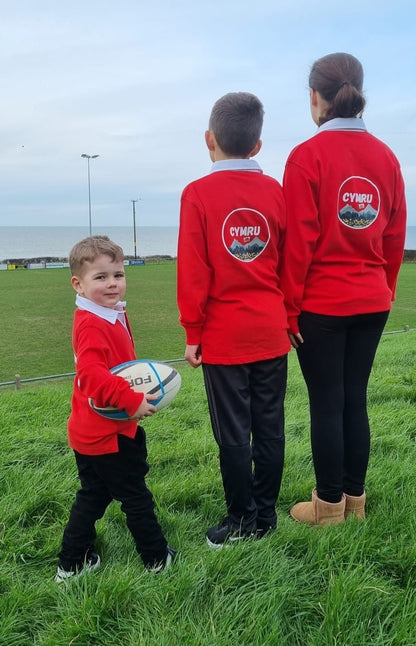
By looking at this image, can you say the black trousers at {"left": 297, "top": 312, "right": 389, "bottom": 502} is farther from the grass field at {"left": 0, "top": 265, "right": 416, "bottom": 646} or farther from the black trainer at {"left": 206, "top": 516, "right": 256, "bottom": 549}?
the black trainer at {"left": 206, "top": 516, "right": 256, "bottom": 549}

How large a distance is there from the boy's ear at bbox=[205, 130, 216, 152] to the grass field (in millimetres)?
1638

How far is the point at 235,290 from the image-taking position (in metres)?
2.18

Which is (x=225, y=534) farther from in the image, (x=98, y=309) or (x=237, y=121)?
(x=237, y=121)

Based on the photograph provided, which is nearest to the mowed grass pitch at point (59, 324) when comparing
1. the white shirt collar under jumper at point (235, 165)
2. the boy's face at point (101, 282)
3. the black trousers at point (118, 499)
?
the black trousers at point (118, 499)

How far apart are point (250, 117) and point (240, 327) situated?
0.86 m

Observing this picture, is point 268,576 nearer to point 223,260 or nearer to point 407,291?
point 223,260

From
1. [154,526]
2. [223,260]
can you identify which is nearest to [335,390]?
[223,260]

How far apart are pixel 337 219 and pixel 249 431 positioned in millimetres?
977

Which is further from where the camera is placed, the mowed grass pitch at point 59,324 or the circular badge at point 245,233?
the mowed grass pitch at point 59,324

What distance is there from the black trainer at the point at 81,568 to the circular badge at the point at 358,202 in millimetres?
1714

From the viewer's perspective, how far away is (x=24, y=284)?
90.3 feet

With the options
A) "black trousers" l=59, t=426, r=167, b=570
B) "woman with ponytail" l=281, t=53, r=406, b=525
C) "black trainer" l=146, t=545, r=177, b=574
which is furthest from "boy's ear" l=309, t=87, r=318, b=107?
"black trainer" l=146, t=545, r=177, b=574

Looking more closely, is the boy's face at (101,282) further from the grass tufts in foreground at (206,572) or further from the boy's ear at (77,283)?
the grass tufts in foreground at (206,572)

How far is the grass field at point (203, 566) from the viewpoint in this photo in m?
1.66
